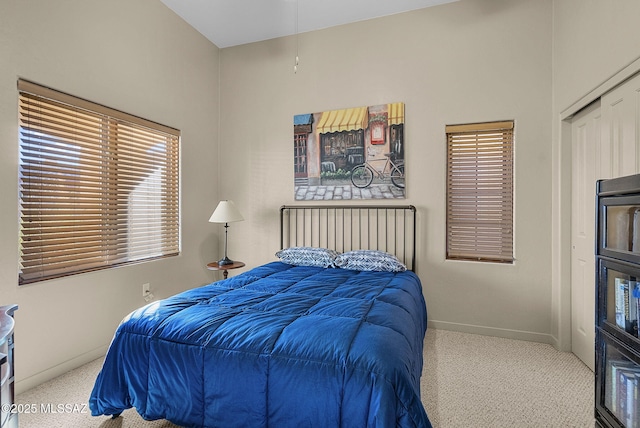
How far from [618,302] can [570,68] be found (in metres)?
2.03

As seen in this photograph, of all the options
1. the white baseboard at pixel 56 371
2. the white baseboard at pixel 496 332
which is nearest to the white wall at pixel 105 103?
the white baseboard at pixel 56 371

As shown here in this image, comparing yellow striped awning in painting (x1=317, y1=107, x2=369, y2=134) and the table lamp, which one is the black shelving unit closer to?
yellow striped awning in painting (x1=317, y1=107, x2=369, y2=134)

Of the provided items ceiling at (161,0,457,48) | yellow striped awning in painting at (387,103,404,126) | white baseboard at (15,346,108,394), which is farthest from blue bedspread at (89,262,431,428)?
ceiling at (161,0,457,48)

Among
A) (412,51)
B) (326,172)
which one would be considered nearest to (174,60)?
(326,172)

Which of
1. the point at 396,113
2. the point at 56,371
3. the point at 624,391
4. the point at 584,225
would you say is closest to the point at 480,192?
the point at 584,225

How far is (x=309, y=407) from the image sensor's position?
1.26m

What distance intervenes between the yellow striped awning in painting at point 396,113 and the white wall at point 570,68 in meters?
1.32

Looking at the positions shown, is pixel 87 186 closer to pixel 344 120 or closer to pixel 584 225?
pixel 344 120

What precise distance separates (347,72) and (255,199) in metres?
1.79

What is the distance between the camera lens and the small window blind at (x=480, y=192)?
2996 millimetres

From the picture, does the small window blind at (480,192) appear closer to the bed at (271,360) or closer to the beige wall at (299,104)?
the beige wall at (299,104)

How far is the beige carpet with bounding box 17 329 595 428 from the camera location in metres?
1.80

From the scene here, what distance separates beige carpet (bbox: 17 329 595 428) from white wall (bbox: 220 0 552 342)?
46 cm

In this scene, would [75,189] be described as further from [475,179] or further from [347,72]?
[475,179]
